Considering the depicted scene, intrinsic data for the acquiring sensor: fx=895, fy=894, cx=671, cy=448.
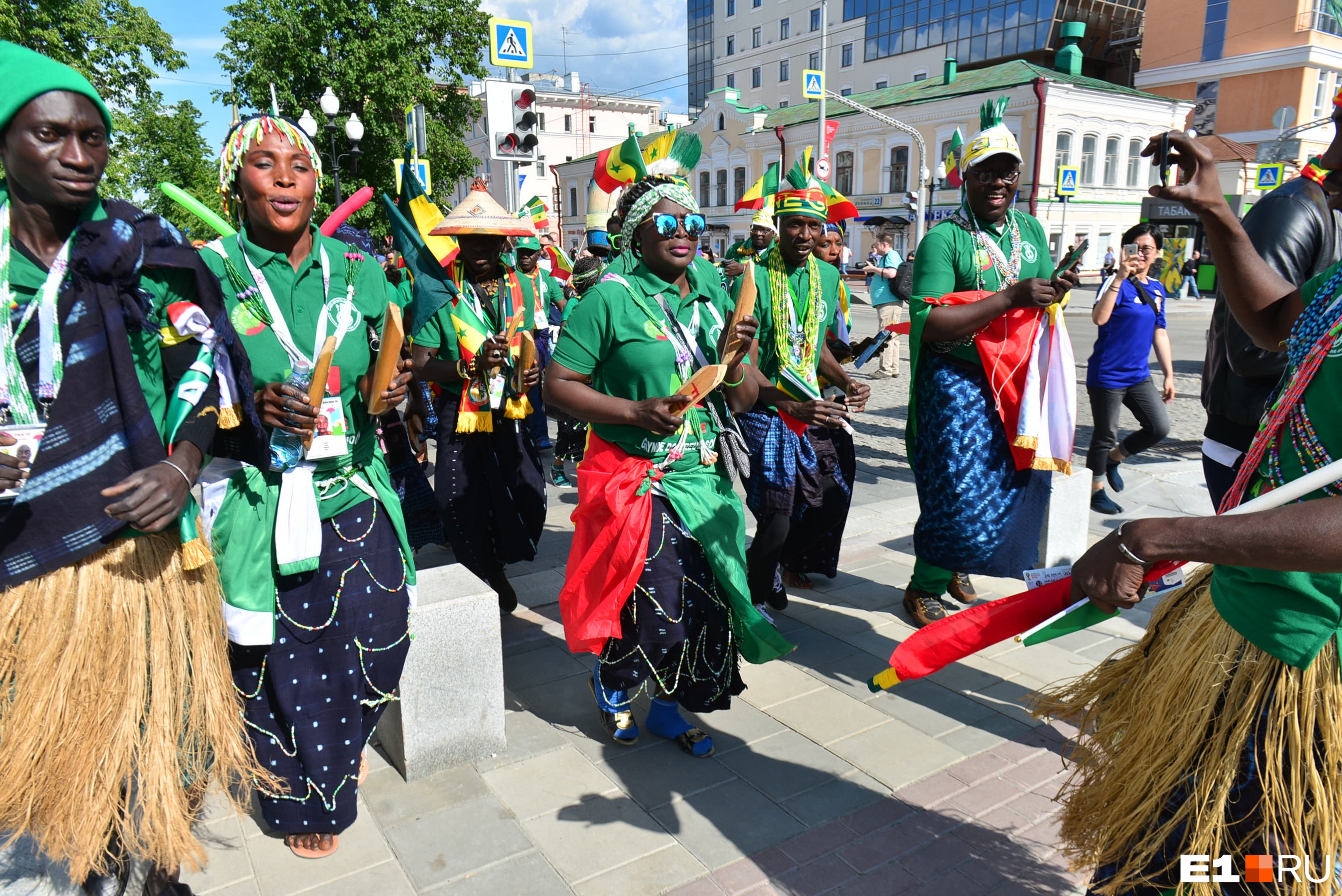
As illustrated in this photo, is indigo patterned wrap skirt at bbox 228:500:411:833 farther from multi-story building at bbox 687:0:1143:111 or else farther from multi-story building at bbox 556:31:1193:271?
multi-story building at bbox 687:0:1143:111

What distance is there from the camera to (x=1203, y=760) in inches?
70.2

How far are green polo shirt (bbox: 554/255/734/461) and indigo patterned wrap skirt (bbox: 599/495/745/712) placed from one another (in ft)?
0.86

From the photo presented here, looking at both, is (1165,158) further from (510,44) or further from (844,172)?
(844,172)

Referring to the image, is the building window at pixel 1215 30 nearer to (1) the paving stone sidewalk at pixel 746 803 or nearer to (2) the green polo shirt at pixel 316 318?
(1) the paving stone sidewalk at pixel 746 803

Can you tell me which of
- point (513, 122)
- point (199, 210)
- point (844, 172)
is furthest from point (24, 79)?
point (844, 172)

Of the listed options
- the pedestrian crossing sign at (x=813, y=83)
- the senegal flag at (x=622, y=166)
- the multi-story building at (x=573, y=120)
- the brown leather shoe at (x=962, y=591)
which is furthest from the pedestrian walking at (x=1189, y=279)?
the multi-story building at (x=573, y=120)

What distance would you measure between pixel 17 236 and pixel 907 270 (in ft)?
21.2

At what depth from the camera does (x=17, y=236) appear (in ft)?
6.60

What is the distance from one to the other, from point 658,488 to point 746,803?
113cm

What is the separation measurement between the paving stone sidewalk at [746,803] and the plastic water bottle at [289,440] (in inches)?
44.6

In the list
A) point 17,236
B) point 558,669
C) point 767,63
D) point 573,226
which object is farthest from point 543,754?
point 767,63

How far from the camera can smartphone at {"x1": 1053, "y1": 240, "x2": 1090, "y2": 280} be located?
3639 millimetres

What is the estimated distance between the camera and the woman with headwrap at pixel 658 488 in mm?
3102

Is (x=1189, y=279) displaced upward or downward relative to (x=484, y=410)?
downward
